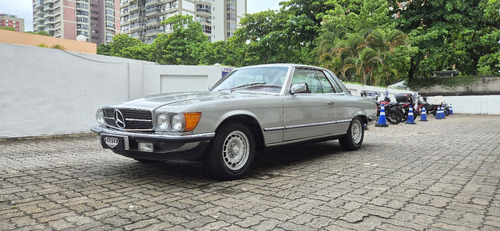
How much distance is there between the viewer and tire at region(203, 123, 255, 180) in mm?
4105

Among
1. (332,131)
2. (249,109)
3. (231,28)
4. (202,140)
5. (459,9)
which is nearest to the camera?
(202,140)

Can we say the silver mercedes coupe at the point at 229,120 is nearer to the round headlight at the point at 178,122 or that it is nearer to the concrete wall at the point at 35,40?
the round headlight at the point at 178,122

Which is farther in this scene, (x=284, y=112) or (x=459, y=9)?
(x=459, y=9)

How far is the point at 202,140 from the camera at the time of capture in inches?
155

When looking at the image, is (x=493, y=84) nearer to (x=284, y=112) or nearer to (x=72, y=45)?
(x=284, y=112)

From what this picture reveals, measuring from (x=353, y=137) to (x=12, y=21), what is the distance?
179905mm

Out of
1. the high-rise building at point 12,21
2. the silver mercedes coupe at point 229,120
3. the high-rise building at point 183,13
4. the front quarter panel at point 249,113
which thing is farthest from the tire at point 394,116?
the high-rise building at point 12,21

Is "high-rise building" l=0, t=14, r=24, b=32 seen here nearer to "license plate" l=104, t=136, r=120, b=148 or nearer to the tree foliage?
the tree foliage

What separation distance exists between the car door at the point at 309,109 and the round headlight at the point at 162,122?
176 cm

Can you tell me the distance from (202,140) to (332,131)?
2.88m

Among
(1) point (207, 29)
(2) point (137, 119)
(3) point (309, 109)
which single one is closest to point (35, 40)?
(2) point (137, 119)

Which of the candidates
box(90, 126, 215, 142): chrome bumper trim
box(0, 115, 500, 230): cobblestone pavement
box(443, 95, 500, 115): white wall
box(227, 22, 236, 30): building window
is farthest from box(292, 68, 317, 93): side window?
box(227, 22, 236, 30): building window

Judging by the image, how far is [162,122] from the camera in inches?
154

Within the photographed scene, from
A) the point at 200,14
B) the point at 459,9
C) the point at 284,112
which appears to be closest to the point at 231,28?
the point at 200,14
